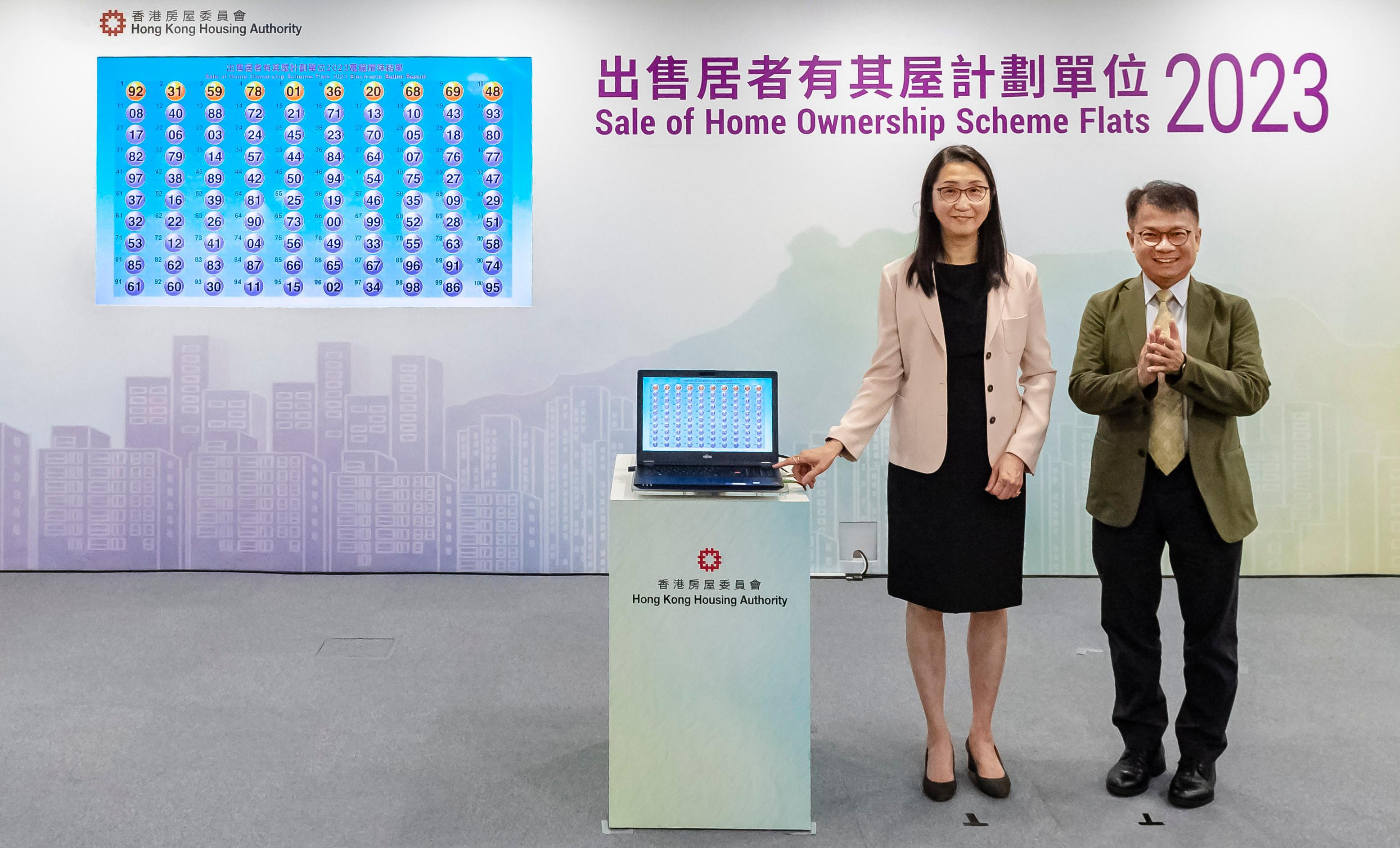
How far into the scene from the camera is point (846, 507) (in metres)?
4.18

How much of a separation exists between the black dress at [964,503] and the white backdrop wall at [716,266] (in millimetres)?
2030

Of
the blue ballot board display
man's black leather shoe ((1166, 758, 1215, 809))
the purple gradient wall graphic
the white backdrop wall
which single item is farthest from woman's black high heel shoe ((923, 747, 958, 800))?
the purple gradient wall graphic

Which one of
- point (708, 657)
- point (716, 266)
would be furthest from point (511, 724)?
point (716, 266)

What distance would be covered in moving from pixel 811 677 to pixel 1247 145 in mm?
2918

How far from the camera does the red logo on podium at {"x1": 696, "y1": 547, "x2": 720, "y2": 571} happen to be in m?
1.93

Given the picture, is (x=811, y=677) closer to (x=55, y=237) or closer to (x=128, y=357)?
(x=128, y=357)

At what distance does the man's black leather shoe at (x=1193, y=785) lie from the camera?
2102 millimetres

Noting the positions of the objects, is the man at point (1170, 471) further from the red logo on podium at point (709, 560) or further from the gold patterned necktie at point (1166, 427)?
the red logo on podium at point (709, 560)

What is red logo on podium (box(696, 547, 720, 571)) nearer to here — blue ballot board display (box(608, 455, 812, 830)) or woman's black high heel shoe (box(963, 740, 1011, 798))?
blue ballot board display (box(608, 455, 812, 830))

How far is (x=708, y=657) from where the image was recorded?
77.1 inches

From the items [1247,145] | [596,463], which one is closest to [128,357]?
[596,463]

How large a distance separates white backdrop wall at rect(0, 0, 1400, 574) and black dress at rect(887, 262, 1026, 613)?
203cm

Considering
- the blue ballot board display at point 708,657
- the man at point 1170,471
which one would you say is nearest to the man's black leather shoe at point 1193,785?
the man at point 1170,471

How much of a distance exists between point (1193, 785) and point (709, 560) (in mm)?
1172
